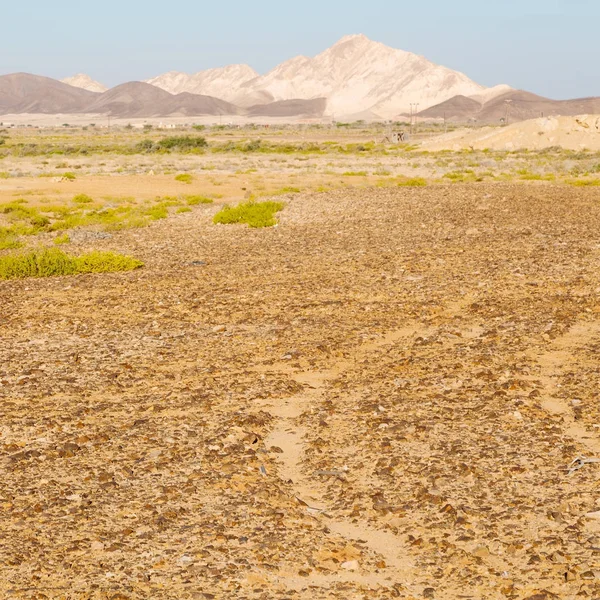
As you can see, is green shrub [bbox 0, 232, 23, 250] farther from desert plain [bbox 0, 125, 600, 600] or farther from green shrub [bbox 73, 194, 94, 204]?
green shrub [bbox 73, 194, 94, 204]

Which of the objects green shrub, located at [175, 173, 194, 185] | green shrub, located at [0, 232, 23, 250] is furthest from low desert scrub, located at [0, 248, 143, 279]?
green shrub, located at [175, 173, 194, 185]

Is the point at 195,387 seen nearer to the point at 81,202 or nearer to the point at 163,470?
the point at 163,470

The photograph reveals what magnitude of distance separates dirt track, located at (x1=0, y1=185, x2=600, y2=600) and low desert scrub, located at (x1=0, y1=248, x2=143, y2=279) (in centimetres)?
78

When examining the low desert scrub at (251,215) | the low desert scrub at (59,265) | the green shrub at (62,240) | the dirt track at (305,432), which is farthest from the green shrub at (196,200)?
the dirt track at (305,432)

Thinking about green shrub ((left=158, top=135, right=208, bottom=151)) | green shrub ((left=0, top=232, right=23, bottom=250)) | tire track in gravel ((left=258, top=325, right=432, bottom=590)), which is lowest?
tire track in gravel ((left=258, top=325, right=432, bottom=590))

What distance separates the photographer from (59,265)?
17.9 metres

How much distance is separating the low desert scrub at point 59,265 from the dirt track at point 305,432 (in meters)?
0.78

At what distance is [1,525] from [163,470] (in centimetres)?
149

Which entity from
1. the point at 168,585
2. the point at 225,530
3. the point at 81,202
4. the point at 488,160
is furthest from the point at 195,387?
the point at 488,160

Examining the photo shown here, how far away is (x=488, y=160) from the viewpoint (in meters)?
57.5

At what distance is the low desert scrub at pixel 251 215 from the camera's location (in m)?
24.4

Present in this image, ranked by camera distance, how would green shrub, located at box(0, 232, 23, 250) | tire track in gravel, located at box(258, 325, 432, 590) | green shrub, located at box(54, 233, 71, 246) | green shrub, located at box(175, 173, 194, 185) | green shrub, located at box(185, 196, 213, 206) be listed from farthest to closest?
green shrub, located at box(175, 173, 194, 185) → green shrub, located at box(185, 196, 213, 206) → green shrub, located at box(54, 233, 71, 246) → green shrub, located at box(0, 232, 23, 250) → tire track in gravel, located at box(258, 325, 432, 590)

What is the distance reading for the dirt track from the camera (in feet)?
21.6

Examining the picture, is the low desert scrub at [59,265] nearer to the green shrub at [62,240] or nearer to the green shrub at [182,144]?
the green shrub at [62,240]
